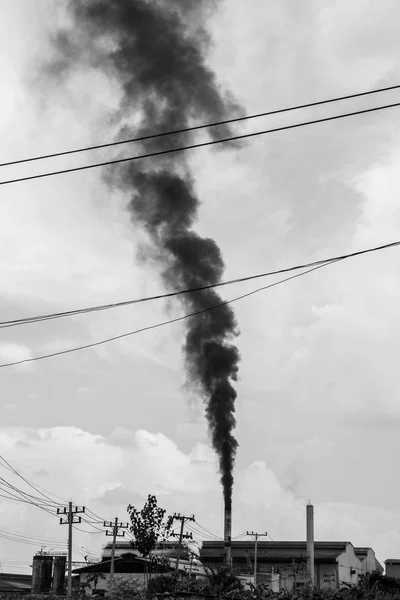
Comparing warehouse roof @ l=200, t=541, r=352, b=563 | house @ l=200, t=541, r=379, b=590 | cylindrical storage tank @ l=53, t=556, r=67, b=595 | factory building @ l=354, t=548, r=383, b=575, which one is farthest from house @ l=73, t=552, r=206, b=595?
factory building @ l=354, t=548, r=383, b=575

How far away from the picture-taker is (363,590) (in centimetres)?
2547

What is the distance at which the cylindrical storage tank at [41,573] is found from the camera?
3863 inches

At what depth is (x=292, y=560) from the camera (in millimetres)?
93688

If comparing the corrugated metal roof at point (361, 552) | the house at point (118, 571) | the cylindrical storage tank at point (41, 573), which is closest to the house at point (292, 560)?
the corrugated metal roof at point (361, 552)

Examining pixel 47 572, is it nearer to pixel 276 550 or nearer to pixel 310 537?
pixel 276 550

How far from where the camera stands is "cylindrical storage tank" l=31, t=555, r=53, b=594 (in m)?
98.1

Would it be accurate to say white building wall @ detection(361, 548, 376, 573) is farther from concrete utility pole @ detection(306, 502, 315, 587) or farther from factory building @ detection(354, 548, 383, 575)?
concrete utility pole @ detection(306, 502, 315, 587)

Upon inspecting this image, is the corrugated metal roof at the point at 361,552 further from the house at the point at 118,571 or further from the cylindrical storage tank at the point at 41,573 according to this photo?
the cylindrical storage tank at the point at 41,573

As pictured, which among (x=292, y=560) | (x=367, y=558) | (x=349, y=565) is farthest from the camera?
(x=367, y=558)

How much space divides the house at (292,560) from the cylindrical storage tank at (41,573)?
2095 cm

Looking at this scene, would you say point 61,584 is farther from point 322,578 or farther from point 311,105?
point 311,105

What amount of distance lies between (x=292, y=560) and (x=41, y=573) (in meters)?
33.8

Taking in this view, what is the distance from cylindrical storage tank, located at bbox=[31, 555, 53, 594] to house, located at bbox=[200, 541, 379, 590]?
68.7ft

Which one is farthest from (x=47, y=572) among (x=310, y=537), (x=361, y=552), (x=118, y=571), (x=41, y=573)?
(x=361, y=552)
